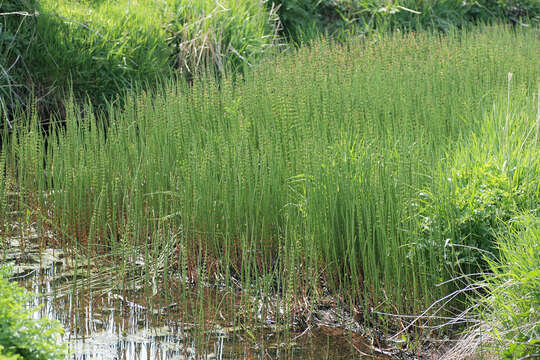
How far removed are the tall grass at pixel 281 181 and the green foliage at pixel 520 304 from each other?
459mm

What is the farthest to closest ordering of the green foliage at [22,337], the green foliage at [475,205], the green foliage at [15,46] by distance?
the green foliage at [15,46] → the green foliage at [475,205] → the green foliage at [22,337]

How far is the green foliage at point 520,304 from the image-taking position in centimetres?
274

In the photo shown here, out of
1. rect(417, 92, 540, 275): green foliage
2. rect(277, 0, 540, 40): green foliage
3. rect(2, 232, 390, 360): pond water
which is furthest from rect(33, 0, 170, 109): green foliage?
rect(417, 92, 540, 275): green foliage

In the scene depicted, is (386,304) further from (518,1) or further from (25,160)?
(518,1)

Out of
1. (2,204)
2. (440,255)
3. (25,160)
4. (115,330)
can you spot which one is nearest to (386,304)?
(440,255)

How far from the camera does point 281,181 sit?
4.20m

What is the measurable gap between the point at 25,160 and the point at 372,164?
8.28 feet

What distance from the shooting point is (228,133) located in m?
4.75

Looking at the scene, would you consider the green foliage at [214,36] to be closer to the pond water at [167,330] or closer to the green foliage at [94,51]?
the green foliage at [94,51]

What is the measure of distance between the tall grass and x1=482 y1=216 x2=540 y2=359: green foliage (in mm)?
459

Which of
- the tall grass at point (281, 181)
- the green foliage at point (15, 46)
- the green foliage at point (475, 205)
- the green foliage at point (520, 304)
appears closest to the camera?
the green foliage at point (520, 304)

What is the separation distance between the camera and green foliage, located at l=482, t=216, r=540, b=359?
2.74m

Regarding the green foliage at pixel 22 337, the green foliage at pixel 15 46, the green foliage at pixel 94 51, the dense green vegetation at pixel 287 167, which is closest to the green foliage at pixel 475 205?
the dense green vegetation at pixel 287 167

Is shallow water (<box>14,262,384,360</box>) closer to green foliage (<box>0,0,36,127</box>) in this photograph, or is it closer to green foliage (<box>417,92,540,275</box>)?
green foliage (<box>417,92,540,275</box>)
